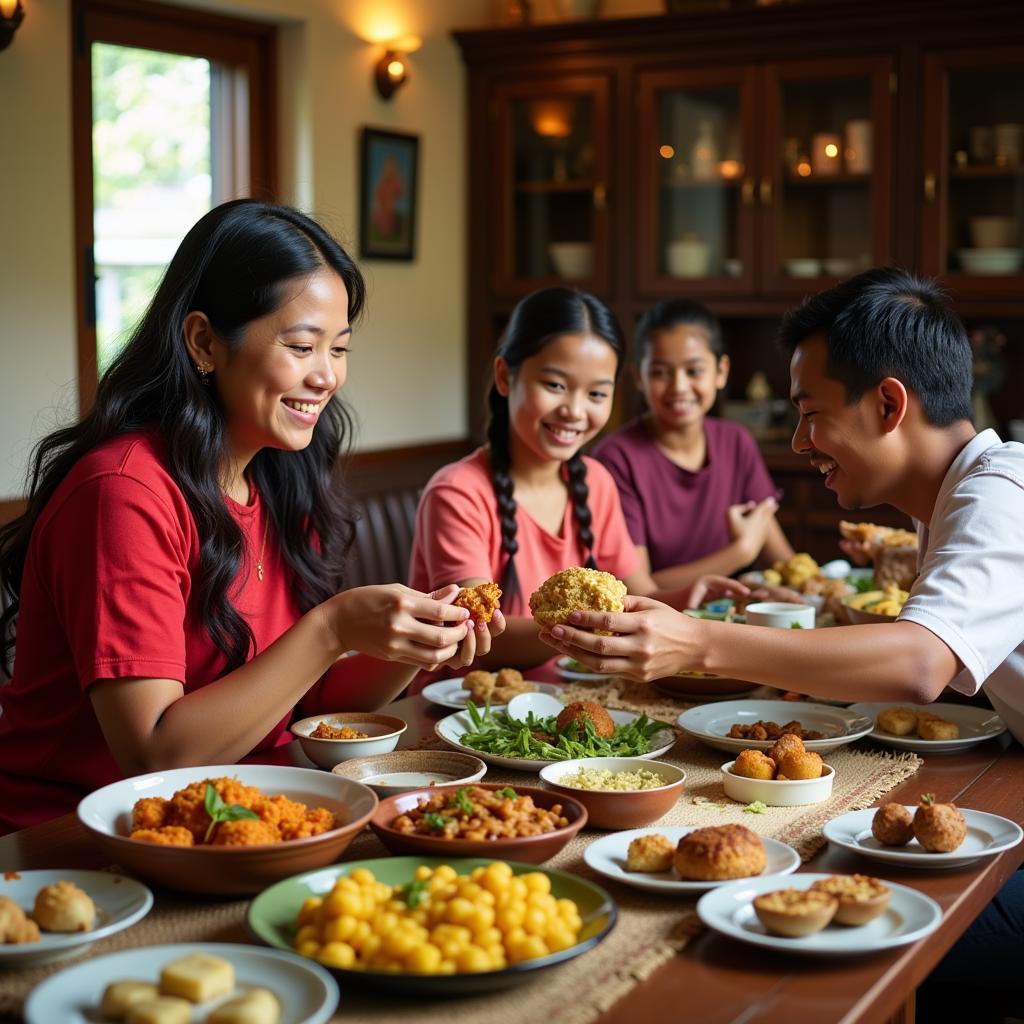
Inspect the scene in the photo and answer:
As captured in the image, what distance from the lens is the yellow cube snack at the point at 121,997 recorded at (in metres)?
1.11

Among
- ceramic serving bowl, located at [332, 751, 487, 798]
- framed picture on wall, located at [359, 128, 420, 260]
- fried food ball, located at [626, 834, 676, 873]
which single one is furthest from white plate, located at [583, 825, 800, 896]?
framed picture on wall, located at [359, 128, 420, 260]

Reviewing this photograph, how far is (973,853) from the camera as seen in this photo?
4.85 ft

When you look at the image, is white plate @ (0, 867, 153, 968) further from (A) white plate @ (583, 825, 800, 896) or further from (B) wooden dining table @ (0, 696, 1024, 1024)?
(A) white plate @ (583, 825, 800, 896)

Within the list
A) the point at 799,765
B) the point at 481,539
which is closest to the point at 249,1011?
the point at 799,765

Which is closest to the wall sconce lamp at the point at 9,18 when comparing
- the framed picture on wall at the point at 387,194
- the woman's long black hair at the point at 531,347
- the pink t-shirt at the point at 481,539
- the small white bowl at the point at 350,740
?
the framed picture on wall at the point at 387,194

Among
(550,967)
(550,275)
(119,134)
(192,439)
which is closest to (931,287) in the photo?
(192,439)

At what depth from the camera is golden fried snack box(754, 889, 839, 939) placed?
126 centimetres

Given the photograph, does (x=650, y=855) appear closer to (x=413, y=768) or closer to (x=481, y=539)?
(x=413, y=768)

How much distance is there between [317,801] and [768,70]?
4327mm

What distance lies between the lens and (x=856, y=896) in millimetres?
1301

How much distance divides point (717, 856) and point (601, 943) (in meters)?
0.17

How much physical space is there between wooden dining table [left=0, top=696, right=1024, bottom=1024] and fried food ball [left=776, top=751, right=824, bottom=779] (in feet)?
0.55

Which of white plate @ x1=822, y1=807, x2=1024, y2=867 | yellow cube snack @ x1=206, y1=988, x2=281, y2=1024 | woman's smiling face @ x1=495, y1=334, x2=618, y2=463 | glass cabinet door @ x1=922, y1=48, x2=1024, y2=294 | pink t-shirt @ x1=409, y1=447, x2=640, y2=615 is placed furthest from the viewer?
glass cabinet door @ x1=922, y1=48, x2=1024, y2=294

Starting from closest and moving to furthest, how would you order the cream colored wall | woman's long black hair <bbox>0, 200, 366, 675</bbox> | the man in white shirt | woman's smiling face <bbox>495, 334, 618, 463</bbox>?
the man in white shirt, woman's long black hair <bbox>0, 200, 366, 675</bbox>, woman's smiling face <bbox>495, 334, 618, 463</bbox>, the cream colored wall
